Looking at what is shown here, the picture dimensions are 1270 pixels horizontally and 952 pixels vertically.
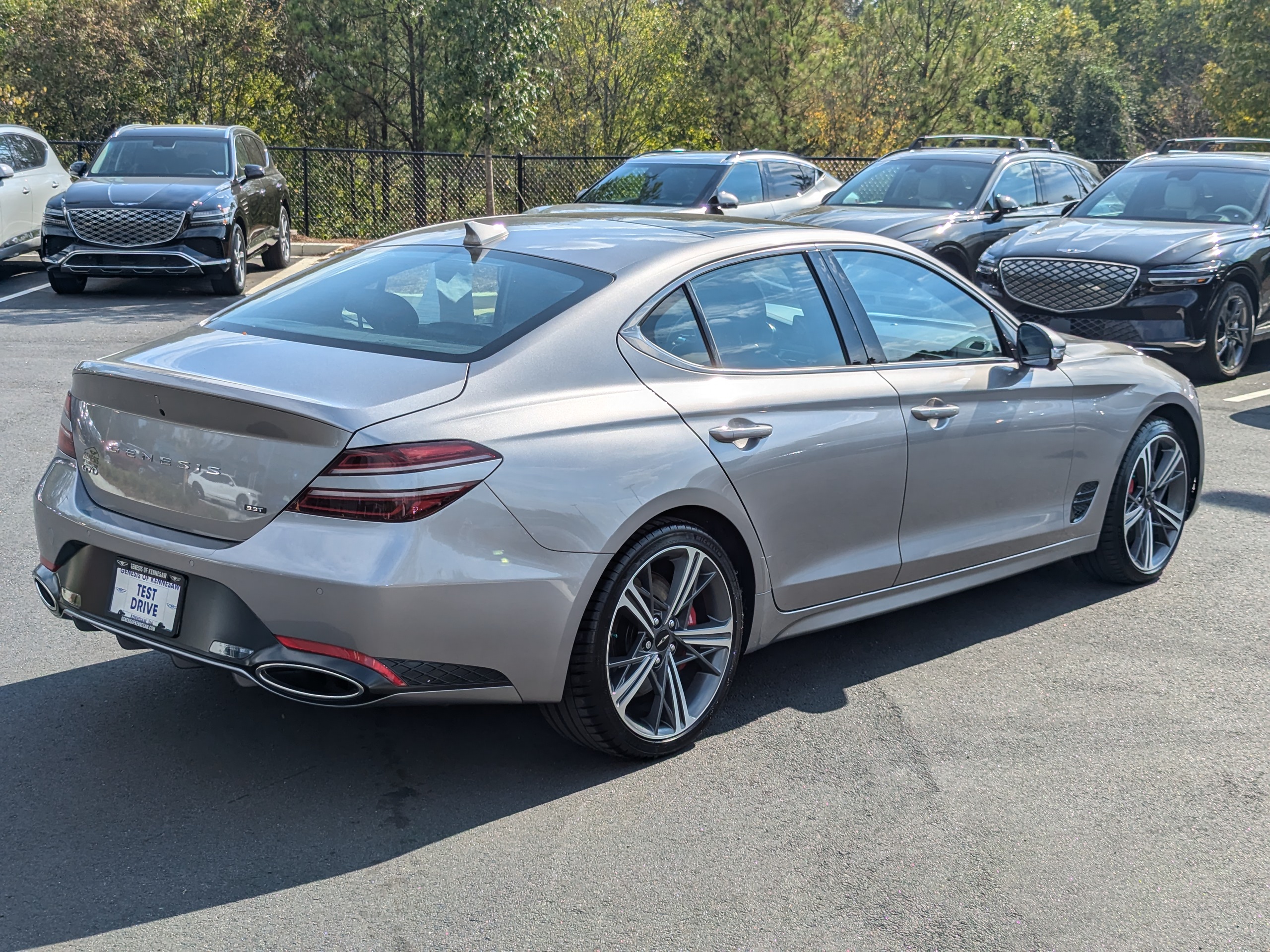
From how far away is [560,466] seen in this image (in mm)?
3699

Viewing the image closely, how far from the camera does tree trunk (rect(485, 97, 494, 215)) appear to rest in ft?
60.4

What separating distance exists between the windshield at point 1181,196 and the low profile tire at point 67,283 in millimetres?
10263

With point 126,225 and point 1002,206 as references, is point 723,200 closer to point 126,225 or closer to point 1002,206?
point 1002,206

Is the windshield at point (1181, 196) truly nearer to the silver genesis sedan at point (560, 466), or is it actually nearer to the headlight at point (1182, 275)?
the headlight at point (1182, 275)

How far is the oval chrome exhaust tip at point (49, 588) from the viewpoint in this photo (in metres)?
4.01

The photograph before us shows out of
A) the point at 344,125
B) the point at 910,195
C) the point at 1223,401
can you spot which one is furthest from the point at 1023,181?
the point at 344,125

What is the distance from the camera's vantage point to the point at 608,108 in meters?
30.0

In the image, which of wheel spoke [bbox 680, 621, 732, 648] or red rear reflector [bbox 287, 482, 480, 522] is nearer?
red rear reflector [bbox 287, 482, 480, 522]

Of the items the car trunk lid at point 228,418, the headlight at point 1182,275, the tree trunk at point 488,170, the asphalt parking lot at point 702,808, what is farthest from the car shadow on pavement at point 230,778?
the tree trunk at point 488,170

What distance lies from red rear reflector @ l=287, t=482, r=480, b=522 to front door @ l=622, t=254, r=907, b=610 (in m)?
0.87

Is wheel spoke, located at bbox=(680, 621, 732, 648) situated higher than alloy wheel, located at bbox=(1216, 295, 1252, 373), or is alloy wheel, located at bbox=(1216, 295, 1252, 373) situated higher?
wheel spoke, located at bbox=(680, 621, 732, 648)

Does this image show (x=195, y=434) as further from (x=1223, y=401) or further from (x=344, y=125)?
(x=344, y=125)

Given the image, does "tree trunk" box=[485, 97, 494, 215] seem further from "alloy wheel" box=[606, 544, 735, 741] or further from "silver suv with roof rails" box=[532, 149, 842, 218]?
"alloy wheel" box=[606, 544, 735, 741]

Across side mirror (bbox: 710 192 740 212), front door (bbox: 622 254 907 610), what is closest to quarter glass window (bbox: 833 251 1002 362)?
front door (bbox: 622 254 907 610)
